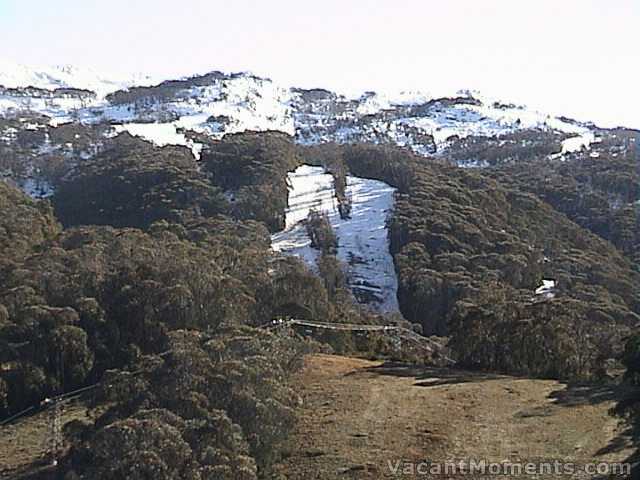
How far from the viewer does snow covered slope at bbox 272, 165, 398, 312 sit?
153 ft

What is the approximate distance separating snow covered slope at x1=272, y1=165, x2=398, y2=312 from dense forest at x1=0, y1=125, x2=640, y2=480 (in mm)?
1095

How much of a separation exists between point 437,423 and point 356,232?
122ft

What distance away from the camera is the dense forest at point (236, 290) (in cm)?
1523

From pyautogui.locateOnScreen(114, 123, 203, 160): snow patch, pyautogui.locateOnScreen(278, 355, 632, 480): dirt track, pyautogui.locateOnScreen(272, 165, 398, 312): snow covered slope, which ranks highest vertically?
pyautogui.locateOnScreen(114, 123, 203, 160): snow patch

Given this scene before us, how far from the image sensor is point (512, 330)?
23094 mm

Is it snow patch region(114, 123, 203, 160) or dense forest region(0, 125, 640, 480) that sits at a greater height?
snow patch region(114, 123, 203, 160)

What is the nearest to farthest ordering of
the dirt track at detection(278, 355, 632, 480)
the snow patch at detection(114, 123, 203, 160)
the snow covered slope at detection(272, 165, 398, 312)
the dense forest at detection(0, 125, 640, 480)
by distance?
the dirt track at detection(278, 355, 632, 480) < the dense forest at detection(0, 125, 640, 480) < the snow covered slope at detection(272, 165, 398, 312) < the snow patch at detection(114, 123, 203, 160)

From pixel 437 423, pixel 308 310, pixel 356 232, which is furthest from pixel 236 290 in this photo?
pixel 356 232

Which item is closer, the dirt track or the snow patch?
the dirt track

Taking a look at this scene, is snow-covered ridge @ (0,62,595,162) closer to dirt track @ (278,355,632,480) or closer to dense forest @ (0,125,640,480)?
dense forest @ (0,125,640,480)

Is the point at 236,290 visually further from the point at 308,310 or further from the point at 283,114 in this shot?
the point at 283,114

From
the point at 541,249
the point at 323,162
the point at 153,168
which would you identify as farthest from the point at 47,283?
the point at 323,162

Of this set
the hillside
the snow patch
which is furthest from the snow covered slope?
the snow patch

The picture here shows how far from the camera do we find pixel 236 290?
26031 mm
